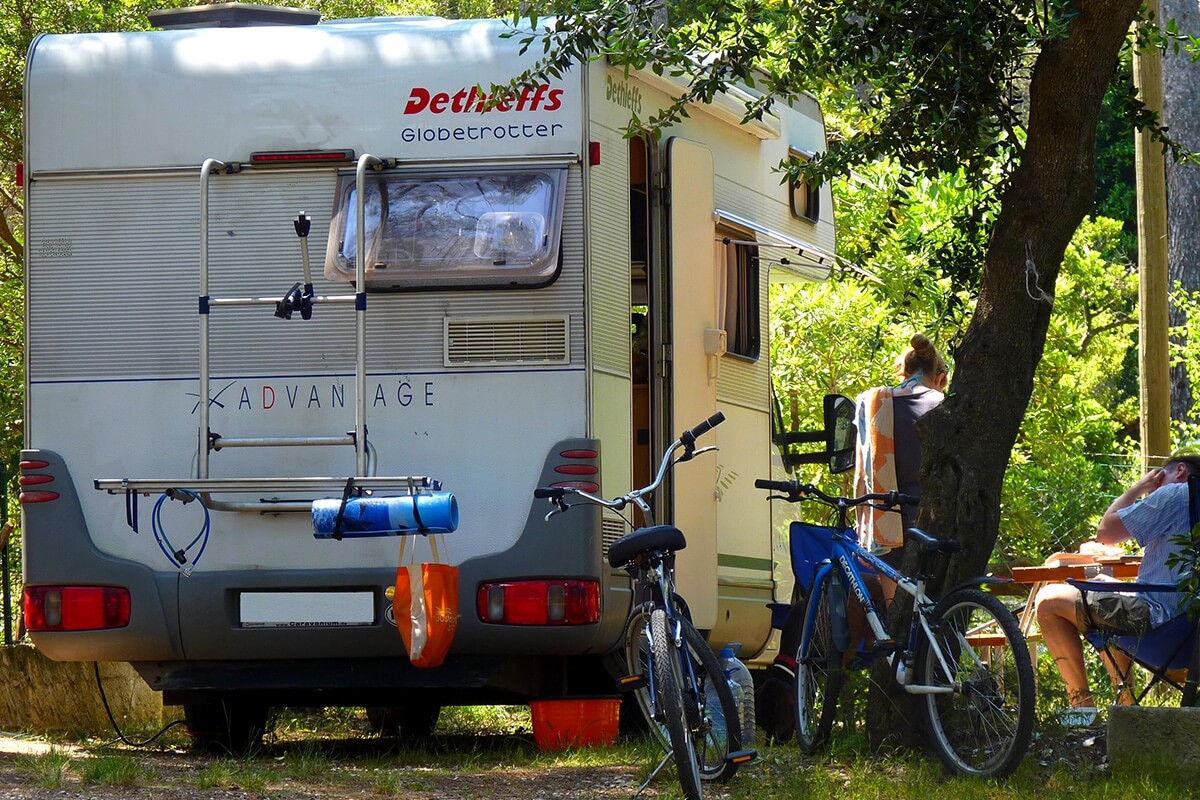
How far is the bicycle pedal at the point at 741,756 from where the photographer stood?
19.4 ft

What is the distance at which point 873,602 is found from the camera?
6605 mm

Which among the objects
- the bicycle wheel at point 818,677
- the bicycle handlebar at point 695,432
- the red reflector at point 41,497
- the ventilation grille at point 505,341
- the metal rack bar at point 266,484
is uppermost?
the ventilation grille at point 505,341

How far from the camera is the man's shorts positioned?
6.62m

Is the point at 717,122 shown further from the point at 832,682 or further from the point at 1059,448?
the point at 1059,448

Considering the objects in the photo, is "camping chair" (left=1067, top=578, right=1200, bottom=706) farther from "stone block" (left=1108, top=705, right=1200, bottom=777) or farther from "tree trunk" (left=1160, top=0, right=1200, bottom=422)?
"tree trunk" (left=1160, top=0, right=1200, bottom=422)

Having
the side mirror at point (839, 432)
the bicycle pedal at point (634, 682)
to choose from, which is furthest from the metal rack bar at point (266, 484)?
the side mirror at point (839, 432)

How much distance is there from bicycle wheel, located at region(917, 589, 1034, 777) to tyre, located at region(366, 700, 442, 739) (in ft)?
11.1

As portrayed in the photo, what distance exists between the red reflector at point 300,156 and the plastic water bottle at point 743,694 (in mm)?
2524

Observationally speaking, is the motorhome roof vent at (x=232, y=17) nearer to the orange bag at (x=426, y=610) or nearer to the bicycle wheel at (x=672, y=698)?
the orange bag at (x=426, y=610)

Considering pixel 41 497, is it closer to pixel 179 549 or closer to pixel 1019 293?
pixel 179 549

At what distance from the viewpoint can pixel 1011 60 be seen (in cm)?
723

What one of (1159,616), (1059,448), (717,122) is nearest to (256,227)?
(717,122)

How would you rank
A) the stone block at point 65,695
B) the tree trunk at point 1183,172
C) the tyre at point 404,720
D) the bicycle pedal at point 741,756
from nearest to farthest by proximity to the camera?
the bicycle pedal at point 741,756 → the tyre at point 404,720 → the stone block at point 65,695 → the tree trunk at point 1183,172

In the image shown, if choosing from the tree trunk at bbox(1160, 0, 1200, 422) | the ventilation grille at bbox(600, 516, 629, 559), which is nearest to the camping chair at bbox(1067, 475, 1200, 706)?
the ventilation grille at bbox(600, 516, 629, 559)
